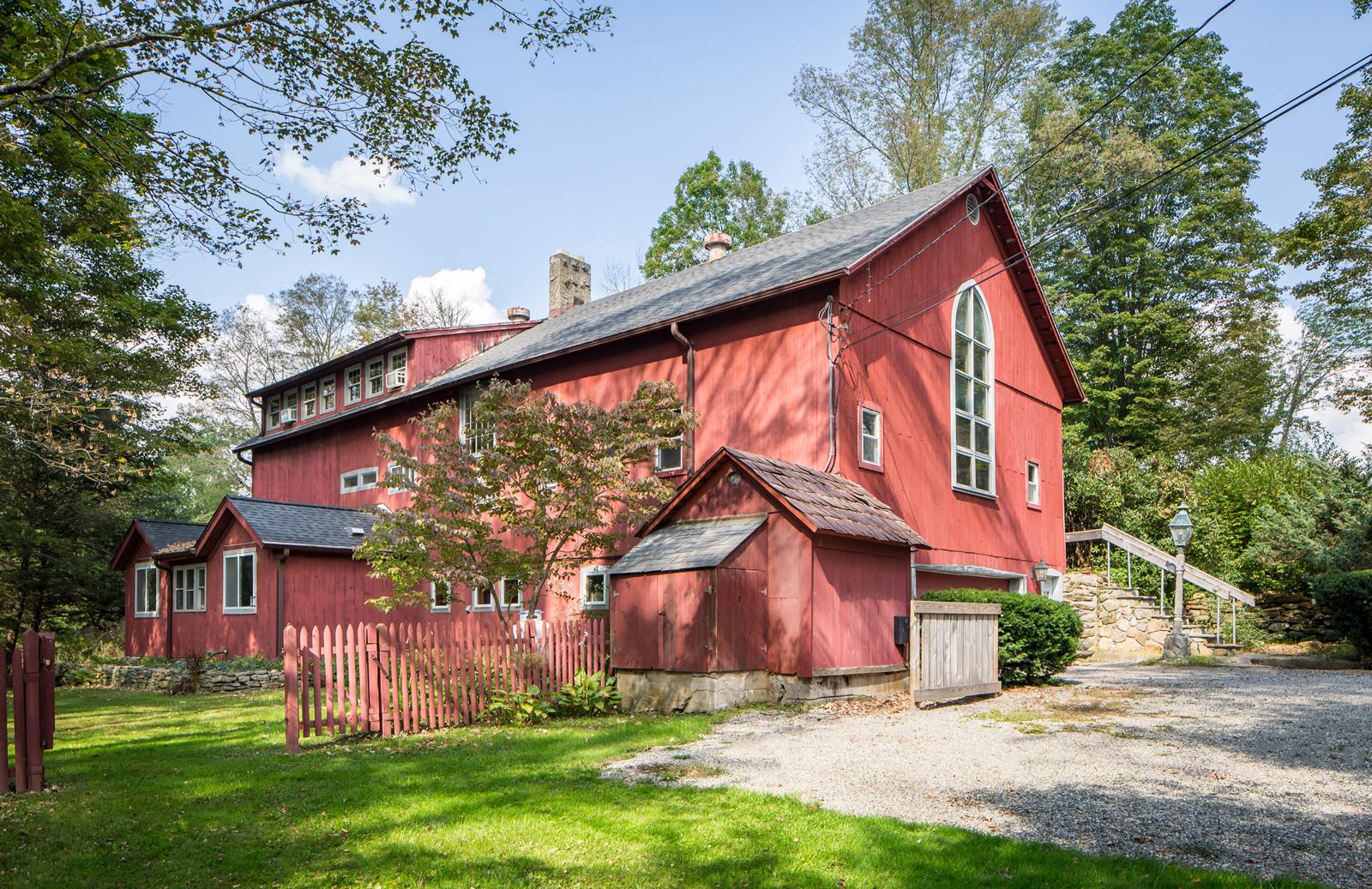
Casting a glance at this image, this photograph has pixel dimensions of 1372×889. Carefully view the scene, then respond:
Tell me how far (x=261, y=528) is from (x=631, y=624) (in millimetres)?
11376

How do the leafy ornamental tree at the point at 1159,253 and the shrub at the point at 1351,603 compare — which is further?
the leafy ornamental tree at the point at 1159,253

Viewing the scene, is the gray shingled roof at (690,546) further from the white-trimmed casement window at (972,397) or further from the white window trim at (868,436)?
the white-trimmed casement window at (972,397)

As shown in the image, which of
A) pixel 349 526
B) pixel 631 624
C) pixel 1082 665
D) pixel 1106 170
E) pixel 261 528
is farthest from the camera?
pixel 1106 170

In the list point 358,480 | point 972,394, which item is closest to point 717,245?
point 972,394

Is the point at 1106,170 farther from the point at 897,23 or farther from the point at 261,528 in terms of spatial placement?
the point at 261,528

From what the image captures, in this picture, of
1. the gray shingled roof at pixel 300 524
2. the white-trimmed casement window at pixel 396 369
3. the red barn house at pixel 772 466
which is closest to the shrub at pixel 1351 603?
the red barn house at pixel 772 466

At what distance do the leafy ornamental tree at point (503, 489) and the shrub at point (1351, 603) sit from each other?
11.3 m

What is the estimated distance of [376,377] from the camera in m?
27.7

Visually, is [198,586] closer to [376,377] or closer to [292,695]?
[376,377]

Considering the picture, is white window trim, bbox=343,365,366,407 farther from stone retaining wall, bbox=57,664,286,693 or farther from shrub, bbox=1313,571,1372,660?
shrub, bbox=1313,571,1372,660

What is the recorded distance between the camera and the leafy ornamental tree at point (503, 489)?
1406 cm

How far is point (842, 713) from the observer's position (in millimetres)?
11984

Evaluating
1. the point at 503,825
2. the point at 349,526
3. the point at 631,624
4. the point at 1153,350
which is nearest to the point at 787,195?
the point at 1153,350

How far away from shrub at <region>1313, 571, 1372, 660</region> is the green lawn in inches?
523
